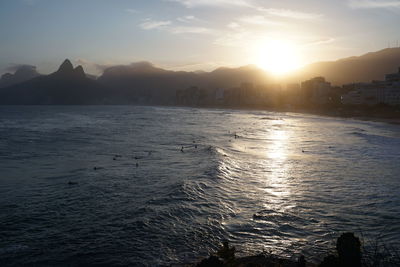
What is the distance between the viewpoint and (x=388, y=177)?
68.6 feet

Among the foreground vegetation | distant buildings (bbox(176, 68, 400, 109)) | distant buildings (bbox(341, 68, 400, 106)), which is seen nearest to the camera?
the foreground vegetation

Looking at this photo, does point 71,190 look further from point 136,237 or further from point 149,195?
point 136,237

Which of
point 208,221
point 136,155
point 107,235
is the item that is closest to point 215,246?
point 208,221

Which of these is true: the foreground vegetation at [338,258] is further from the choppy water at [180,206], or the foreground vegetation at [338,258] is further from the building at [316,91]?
the building at [316,91]

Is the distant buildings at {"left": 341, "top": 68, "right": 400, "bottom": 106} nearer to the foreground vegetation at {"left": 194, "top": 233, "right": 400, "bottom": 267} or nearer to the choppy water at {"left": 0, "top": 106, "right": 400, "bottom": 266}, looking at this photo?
the choppy water at {"left": 0, "top": 106, "right": 400, "bottom": 266}

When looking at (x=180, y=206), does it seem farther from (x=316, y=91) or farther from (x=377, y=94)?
(x=316, y=91)

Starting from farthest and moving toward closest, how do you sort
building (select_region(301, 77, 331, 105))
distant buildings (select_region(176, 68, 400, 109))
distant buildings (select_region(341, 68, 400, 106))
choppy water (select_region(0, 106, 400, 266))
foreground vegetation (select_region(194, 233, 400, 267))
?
building (select_region(301, 77, 331, 105))
distant buildings (select_region(176, 68, 400, 109))
distant buildings (select_region(341, 68, 400, 106))
choppy water (select_region(0, 106, 400, 266))
foreground vegetation (select_region(194, 233, 400, 267))

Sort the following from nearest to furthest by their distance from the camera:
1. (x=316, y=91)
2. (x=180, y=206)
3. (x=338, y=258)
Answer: (x=338, y=258)
(x=180, y=206)
(x=316, y=91)

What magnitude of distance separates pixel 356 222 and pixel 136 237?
8796 mm

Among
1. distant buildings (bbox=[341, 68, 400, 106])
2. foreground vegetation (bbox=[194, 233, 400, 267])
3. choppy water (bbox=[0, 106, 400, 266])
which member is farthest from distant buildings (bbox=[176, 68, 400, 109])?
foreground vegetation (bbox=[194, 233, 400, 267])

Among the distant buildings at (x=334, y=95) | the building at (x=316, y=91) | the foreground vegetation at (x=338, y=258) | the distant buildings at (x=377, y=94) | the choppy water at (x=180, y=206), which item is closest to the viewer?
the foreground vegetation at (x=338, y=258)

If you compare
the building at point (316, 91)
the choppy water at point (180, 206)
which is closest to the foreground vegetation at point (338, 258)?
the choppy water at point (180, 206)

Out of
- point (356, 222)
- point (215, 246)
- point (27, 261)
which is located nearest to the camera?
point (27, 261)

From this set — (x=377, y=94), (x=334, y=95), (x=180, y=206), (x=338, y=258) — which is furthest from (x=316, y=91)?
(x=338, y=258)
